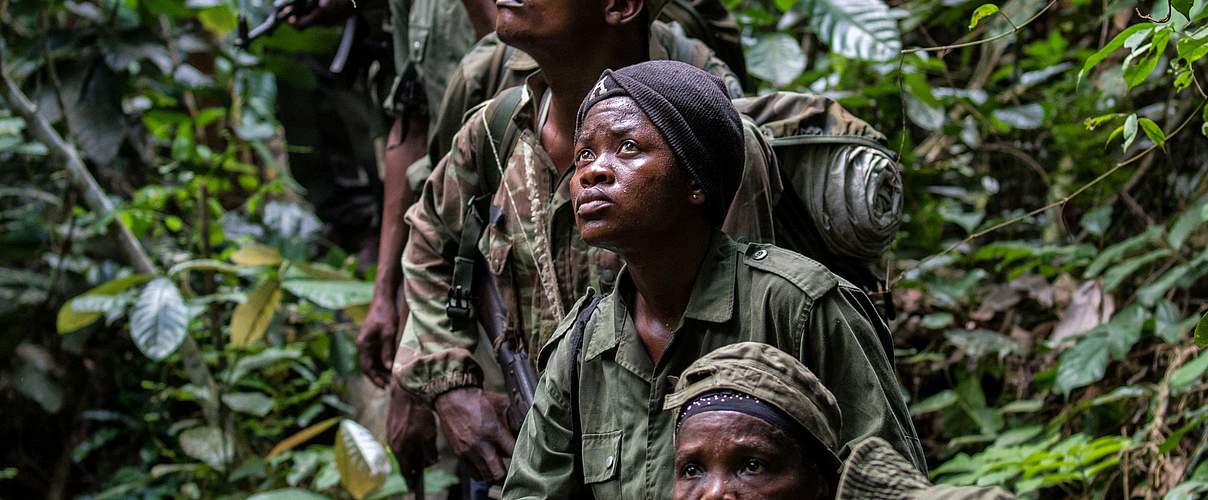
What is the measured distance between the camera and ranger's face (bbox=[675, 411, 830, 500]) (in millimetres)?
1910

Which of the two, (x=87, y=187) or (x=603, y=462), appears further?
(x=87, y=187)

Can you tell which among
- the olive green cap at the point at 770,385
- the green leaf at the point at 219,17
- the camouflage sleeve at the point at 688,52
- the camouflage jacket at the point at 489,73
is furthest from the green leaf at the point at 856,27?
the green leaf at the point at 219,17

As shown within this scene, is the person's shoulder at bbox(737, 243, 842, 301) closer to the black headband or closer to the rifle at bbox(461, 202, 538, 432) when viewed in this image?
the black headband

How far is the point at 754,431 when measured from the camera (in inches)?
75.7

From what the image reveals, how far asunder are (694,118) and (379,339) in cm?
228

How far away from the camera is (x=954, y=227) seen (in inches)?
268

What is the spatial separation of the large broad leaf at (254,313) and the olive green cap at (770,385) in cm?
424

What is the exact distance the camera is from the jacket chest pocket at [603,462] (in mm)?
2449

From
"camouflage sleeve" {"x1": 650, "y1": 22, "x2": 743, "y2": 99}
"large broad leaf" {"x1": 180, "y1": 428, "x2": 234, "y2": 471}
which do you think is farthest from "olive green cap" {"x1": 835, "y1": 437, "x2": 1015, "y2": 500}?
"large broad leaf" {"x1": 180, "y1": 428, "x2": 234, "y2": 471}

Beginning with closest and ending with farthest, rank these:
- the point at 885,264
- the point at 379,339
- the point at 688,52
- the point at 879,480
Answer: the point at 879,480 < the point at 688,52 < the point at 379,339 < the point at 885,264

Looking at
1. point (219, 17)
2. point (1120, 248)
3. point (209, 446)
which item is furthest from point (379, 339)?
point (219, 17)

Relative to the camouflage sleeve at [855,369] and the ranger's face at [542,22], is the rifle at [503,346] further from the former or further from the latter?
the camouflage sleeve at [855,369]

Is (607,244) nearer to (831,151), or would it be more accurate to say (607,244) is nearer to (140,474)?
(831,151)

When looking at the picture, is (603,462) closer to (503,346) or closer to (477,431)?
(477,431)
